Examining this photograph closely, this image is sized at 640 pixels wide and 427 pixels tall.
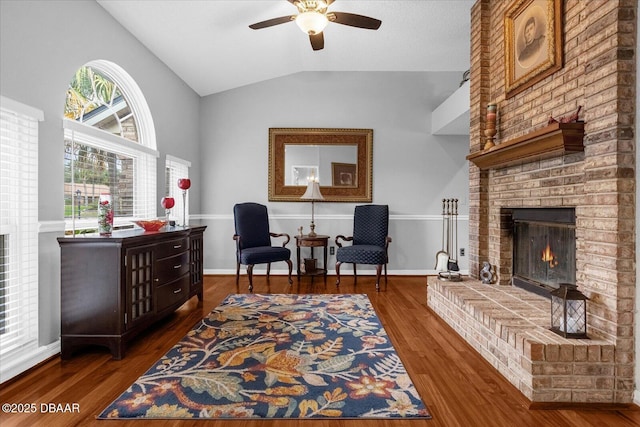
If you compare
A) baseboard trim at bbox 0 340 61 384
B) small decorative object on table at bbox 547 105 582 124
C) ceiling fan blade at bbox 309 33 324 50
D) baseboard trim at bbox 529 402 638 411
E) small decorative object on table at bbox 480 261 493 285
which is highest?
ceiling fan blade at bbox 309 33 324 50

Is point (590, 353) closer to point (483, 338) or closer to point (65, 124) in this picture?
point (483, 338)

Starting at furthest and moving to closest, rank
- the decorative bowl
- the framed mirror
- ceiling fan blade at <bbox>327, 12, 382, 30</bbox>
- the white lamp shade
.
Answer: the framed mirror < the white lamp shade < the decorative bowl < ceiling fan blade at <bbox>327, 12, 382, 30</bbox>

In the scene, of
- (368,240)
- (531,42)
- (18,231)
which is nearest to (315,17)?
(531,42)

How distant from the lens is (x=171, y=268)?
3148 mm

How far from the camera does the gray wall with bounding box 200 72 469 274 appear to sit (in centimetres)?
541

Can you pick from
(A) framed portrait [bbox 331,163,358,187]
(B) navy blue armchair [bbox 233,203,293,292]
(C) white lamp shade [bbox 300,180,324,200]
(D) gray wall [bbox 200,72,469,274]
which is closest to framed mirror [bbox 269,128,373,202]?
(A) framed portrait [bbox 331,163,358,187]

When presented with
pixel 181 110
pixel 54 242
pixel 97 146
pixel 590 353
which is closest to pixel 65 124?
pixel 97 146

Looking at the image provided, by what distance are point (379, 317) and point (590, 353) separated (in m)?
1.73

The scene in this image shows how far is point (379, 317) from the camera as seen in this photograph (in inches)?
131

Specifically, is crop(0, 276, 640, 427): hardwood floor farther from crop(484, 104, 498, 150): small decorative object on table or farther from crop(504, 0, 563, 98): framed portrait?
crop(504, 0, 563, 98): framed portrait

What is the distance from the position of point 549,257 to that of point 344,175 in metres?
3.14

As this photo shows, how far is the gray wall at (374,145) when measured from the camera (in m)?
5.41

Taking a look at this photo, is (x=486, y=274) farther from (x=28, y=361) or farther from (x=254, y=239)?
(x=28, y=361)

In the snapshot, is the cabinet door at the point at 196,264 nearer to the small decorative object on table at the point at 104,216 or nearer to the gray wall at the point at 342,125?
the small decorative object on table at the point at 104,216
